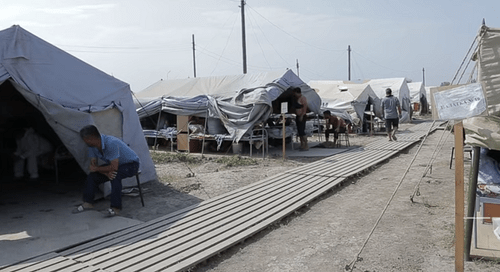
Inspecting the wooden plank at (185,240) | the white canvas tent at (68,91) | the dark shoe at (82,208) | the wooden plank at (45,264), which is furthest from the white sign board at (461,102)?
the white canvas tent at (68,91)

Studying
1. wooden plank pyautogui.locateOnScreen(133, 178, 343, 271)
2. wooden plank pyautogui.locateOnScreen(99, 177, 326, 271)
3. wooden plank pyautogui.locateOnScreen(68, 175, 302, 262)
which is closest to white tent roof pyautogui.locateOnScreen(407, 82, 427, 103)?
wooden plank pyautogui.locateOnScreen(68, 175, 302, 262)

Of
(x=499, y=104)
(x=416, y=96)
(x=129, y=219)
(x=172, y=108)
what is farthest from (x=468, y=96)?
(x=416, y=96)

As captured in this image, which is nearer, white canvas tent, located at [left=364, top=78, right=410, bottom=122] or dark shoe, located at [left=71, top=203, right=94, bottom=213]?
dark shoe, located at [left=71, top=203, right=94, bottom=213]

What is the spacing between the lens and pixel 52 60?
6.67 meters

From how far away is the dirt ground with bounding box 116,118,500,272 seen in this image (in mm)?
4121

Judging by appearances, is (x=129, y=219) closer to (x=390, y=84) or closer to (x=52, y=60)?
(x=52, y=60)

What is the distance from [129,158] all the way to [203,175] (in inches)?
116

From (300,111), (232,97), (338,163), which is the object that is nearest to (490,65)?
(338,163)

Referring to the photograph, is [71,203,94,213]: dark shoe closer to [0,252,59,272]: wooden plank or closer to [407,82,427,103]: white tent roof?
[0,252,59,272]: wooden plank

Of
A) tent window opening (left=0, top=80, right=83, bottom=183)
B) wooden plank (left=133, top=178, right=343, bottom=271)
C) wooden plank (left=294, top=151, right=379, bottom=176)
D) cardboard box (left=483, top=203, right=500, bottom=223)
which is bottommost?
wooden plank (left=133, top=178, right=343, bottom=271)

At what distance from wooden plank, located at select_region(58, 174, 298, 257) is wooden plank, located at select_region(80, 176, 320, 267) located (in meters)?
0.29

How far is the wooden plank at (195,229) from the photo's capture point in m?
4.26

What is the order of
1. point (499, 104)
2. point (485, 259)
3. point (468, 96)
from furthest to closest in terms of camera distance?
point (499, 104)
point (485, 259)
point (468, 96)

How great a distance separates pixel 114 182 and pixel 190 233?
1.55 meters
